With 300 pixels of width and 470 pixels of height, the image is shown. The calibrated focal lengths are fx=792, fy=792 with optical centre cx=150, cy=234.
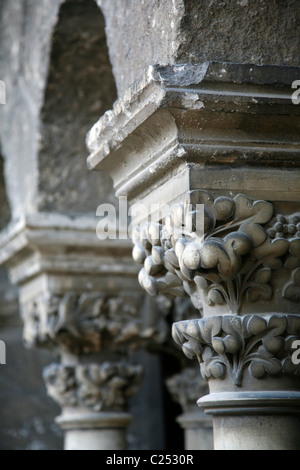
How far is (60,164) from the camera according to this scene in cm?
336

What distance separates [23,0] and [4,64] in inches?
13.5

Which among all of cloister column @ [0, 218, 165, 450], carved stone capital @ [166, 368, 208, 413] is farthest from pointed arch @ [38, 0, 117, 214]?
carved stone capital @ [166, 368, 208, 413]

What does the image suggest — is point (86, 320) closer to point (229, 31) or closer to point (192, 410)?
point (192, 410)

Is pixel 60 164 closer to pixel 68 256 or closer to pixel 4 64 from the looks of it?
pixel 68 256

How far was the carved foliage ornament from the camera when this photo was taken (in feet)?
5.69

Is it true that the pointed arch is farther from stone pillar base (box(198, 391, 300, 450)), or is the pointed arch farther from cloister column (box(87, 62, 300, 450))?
stone pillar base (box(198, 391, 300, 450))

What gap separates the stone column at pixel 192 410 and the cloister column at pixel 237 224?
1.95 metres

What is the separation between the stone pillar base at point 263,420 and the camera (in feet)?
5.62

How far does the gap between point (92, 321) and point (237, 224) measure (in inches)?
67.7

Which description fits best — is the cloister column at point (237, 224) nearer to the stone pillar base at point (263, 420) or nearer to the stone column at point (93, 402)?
the stone pillar base at point (263, 420)

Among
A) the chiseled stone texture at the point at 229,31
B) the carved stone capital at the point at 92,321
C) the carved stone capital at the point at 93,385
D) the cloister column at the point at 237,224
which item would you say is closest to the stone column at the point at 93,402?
the carved stone capital at the point at 93,385

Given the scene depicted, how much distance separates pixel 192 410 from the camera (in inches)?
152
